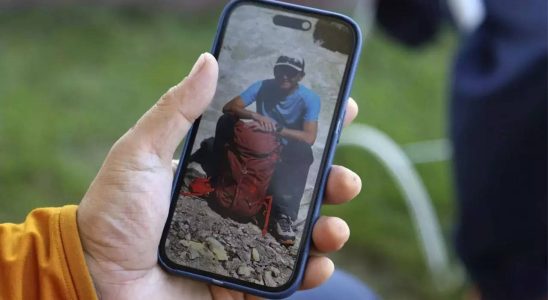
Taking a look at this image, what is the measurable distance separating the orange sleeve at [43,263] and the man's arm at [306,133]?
23 cm

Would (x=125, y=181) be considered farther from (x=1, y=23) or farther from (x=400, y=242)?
(x=1, y=23)

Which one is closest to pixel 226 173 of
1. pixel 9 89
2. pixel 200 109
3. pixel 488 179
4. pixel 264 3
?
pixel 200 109

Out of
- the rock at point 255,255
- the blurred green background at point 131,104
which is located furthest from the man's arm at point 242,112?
the blurred green background at point 131,104

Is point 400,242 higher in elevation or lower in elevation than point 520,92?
lower

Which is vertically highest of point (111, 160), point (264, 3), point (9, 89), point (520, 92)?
point (264, 3)

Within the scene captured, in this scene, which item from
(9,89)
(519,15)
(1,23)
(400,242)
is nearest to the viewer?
(519,15)

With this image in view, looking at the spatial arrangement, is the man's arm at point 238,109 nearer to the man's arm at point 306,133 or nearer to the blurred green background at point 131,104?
the man's arm at point 306,133

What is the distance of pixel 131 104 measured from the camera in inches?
85.7

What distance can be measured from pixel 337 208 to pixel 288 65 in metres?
1.08

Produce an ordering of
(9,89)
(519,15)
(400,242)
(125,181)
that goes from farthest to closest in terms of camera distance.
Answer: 1. (9,89)
2. (400,242)
3. (519,15)
4. (125,181)

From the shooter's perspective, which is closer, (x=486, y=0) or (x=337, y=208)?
(x=486, y=0)

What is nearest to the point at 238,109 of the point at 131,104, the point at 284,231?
the point at 284,231

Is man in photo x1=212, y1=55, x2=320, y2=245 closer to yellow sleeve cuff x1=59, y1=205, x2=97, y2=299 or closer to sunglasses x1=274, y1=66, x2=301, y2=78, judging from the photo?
sunglasses x1=274, y1=66, x2=301, y2=78

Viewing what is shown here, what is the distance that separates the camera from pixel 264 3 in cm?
84
